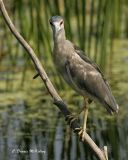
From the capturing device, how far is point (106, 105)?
4.60 metres

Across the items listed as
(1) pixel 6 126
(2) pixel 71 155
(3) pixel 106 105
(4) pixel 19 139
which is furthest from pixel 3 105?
(3) pixel 106 105

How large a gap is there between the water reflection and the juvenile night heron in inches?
36.8

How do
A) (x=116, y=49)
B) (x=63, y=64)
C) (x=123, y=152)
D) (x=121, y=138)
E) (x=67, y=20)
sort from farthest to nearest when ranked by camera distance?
(x=116, y=49) < (x=67, y=20) < (x=121, y=138) < (x=123, y=152) < (x=63, y=64)

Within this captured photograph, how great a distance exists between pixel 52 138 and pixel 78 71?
1341 millimetres

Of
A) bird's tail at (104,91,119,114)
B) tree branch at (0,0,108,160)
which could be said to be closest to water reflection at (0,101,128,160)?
bird's tail at (104,91,119,114)

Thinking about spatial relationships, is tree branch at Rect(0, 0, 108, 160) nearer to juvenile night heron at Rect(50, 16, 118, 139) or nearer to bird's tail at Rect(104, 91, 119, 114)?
juvenile night heron at Rect(50, 16, 118, 139)

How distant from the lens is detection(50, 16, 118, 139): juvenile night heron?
14.6 feet

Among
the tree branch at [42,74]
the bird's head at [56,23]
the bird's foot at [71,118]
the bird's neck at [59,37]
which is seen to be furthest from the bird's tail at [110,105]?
the tree branch at [42,74]

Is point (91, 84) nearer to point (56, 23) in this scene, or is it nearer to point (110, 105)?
point (110, 105)

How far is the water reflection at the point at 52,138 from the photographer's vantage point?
566cm

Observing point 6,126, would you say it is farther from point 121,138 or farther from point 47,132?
point 121,138

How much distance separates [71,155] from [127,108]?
141 cm

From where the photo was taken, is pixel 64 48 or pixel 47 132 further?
pixel 47 132

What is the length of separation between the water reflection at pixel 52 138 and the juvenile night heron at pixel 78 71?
3.06 feet
